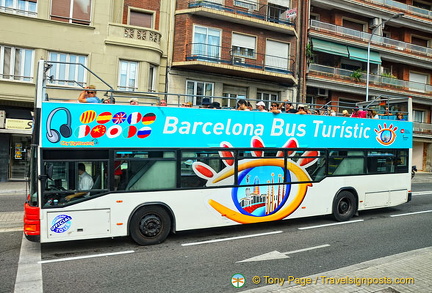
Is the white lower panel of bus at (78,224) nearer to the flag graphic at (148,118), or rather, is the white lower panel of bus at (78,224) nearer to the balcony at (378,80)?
the flag graphic at (148,118)

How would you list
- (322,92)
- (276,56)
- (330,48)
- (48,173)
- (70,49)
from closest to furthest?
(48,173)
(70,49)
(276,56)
(330,48)
(322,92)

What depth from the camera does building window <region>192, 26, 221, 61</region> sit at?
20469 mm

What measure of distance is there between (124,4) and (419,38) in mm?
Answer: 29395

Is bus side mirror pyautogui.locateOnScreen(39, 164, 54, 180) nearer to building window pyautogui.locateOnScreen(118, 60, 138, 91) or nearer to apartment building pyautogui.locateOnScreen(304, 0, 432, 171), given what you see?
building window pyautogui.locateOnScreen(118, 60, 138, 91)

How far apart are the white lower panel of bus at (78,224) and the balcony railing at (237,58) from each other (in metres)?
14.7

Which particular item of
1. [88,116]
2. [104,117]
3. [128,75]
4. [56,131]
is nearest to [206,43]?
[128,75]

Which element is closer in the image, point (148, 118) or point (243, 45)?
point (148, 118)

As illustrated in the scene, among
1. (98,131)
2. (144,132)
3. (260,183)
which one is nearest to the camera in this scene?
(98,131)

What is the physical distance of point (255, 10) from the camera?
22.3 m

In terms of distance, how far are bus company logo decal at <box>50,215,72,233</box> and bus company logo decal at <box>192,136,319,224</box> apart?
294cm

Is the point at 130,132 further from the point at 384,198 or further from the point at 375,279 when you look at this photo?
the point at 384,198

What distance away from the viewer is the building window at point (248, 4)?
2173 centimetres

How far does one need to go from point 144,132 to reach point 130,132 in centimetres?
31

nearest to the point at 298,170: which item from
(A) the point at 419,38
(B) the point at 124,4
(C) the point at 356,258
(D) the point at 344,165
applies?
(D) the point at 344,165
